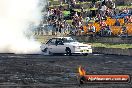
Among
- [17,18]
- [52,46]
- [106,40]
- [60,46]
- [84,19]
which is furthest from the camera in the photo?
[84,19]

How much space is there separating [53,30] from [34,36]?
76.6 inches

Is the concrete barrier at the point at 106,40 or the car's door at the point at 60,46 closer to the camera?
the car's door at the point at 60,46

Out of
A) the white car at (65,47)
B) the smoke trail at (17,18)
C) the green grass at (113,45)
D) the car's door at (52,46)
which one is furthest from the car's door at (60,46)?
the smoke trail at (17,18)

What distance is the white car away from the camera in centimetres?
3397

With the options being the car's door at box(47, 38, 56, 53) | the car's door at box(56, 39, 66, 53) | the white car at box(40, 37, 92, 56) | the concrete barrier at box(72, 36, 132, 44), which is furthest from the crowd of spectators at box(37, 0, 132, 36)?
the car's door at box(47, 38, 56, 53)

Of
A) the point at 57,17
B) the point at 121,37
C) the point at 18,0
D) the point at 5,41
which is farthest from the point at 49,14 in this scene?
the point at 121,37

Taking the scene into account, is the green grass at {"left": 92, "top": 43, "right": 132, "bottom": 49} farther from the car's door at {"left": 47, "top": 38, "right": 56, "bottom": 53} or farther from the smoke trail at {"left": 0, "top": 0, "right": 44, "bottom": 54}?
the smoke trail at {"left": 0, "top": 0, "right": 44, "bottom": 54}

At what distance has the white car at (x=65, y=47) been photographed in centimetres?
3397

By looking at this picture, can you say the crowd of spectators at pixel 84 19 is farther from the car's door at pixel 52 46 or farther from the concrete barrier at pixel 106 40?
the car's door at pixel 52 46

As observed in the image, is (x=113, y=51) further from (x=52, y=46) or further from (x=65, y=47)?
(x=52, y=46)

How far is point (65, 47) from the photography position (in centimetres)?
3456

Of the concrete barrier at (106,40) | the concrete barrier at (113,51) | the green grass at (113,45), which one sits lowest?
the concrete barrier at (113,51)

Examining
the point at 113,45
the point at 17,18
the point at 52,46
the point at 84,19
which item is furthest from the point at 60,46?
the point at 84,19

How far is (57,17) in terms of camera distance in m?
46.1
